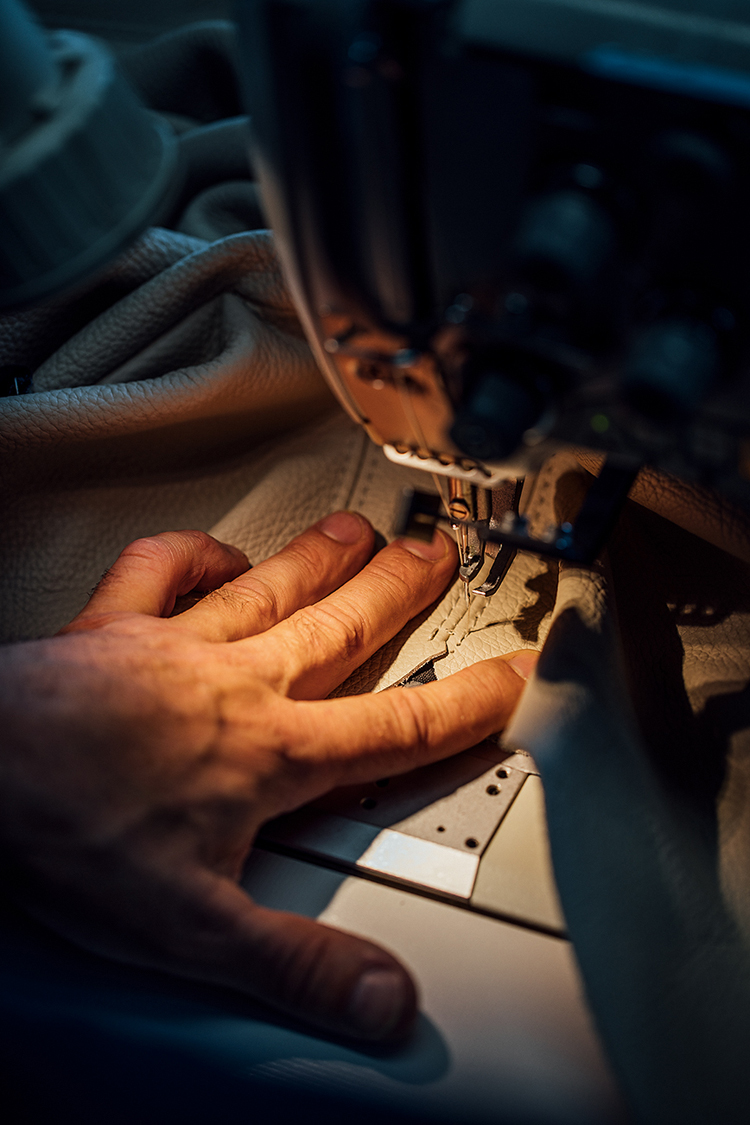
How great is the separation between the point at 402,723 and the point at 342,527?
270mm

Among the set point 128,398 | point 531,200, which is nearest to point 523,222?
point 531,200

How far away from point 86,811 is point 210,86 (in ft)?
3.54

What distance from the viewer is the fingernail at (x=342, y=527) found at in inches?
29.9

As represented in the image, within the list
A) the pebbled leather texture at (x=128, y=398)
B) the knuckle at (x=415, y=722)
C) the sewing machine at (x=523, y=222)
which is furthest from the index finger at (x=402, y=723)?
the pebbled leather texture at (x=128, y=398)

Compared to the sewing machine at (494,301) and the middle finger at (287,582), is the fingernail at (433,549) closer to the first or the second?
the middle finger at (287,582)

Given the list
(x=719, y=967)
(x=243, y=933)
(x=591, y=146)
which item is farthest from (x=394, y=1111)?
(x=591, y=146)

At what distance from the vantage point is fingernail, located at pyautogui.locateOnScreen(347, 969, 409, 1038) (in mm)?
433

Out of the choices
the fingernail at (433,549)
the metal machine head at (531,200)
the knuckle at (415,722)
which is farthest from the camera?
the fingernail at (433,549)

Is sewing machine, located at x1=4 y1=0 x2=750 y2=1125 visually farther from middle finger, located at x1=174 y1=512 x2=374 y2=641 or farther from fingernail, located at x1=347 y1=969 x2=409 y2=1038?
middle finger, located at x1=174 y1=512 x2=374 y2=641

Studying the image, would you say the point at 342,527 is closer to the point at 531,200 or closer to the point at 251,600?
the point at 251,600

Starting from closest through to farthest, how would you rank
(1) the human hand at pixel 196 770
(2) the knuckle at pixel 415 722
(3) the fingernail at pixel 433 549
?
(1) the human hand at pixel 196 770 < (2) the knuckle at pixel 415 722 < (3) the fingernail at pixel 433 549

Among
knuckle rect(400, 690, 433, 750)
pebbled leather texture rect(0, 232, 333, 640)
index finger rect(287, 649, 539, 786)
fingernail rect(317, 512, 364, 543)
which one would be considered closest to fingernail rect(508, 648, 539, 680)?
index finger rect(287, 649, 539, 786)

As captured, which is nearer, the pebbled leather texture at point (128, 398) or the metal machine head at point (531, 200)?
the metal machine head at point (531, 200)

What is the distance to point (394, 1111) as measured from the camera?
436 mm
